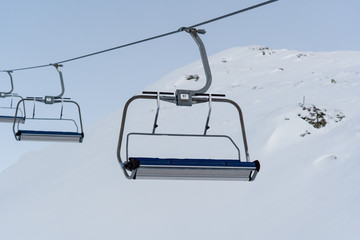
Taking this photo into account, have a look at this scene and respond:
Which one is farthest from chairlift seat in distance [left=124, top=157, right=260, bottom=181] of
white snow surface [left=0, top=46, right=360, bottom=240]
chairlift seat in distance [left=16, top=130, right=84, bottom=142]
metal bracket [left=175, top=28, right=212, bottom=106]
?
white snow surface [left=0, top=46, right=360, bottom=240]

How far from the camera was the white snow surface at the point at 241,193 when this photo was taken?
36.8 feet

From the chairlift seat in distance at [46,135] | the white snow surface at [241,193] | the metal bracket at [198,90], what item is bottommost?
the white snow surface at [241,193]

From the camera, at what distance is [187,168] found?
415 centimetres

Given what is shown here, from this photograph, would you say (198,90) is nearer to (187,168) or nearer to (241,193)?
(187,168)

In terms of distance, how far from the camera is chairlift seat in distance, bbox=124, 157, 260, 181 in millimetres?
4082

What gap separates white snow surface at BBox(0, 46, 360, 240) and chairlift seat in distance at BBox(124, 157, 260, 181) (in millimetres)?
6432

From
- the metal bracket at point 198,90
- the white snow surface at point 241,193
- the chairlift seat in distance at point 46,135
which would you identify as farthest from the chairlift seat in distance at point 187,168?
the white snow surface at point 241,193

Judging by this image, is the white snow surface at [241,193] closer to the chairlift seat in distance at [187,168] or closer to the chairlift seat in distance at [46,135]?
the chairlift seat in distance at [46,135]

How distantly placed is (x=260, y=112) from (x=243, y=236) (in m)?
9.15

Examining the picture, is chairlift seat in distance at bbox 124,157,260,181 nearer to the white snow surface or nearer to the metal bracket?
the metal bracket

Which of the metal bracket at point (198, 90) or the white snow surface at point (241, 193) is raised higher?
the metal bracket at point (198, 90)

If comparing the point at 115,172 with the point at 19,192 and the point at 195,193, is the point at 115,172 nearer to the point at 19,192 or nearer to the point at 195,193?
the point at 195,193

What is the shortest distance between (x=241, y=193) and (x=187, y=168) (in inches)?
352

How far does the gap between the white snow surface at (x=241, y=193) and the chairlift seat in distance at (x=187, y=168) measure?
21.1 feet
